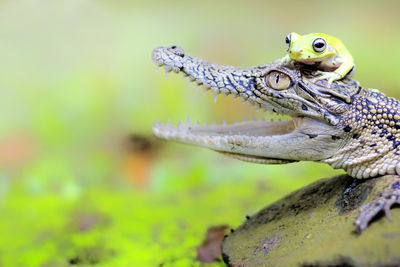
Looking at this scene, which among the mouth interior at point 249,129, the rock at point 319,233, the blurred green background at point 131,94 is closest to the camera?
the rock at point 319,233

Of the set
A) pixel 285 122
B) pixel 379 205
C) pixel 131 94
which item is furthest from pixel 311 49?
pixel 131 94

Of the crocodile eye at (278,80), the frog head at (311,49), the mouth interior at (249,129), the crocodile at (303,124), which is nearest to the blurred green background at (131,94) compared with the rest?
the mouth interior at (249,129)

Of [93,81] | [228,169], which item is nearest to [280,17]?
[228,169]

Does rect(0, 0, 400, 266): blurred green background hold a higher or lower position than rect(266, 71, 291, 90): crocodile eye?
higher

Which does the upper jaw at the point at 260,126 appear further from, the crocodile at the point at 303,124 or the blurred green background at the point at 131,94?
the blurred green background at the point at 131,94

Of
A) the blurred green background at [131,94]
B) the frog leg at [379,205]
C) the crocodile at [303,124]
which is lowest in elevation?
the frog leg at [379,205]

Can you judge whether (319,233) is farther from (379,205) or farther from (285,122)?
(285,122)

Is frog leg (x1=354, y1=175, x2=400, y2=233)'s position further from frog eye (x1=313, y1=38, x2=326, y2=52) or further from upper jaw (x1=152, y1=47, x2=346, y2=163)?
frog eye (x1=313, y1=38, x2=326, y2=52)

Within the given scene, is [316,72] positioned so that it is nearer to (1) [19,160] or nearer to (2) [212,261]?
(2) [212,261]

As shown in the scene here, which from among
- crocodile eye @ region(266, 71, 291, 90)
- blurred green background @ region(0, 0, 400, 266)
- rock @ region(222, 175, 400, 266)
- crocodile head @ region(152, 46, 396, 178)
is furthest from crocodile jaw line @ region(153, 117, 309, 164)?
blurred green background @ region(0, 0, 400, 266)
